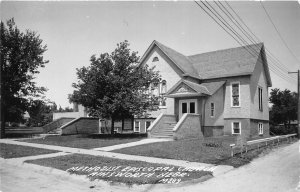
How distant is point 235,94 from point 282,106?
20.8 meters

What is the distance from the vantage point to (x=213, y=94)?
24500mm

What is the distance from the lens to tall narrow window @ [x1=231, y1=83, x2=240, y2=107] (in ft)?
85.0

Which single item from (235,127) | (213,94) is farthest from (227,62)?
(235,127)

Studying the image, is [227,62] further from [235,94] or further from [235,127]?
[235,127]

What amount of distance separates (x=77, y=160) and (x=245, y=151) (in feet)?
30.4

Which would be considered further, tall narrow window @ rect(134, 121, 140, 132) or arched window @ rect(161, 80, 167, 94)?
tall narrow window @ rect(134, 121, 140, 132)

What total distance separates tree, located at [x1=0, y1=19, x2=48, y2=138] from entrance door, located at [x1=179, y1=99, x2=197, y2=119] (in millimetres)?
13999

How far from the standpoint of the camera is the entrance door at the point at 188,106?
24052 mm

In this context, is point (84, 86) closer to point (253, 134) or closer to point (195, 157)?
point (195, 157)

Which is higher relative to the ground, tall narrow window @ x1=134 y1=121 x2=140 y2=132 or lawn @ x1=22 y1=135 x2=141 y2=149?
tall narrow window @ x1=134 y1=121 x2=140 y2=132

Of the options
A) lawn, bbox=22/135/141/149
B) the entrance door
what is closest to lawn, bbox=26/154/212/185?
lawn, bbox=22/135/141/149

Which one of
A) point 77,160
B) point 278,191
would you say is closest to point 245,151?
point 278,191

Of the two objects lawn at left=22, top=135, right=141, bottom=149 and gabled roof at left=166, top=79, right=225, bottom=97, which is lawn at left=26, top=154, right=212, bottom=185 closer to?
lawn at left=22, top=135, right=141, bottom=149

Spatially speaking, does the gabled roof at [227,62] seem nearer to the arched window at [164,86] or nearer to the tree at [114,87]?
the arched window at [164,86]
